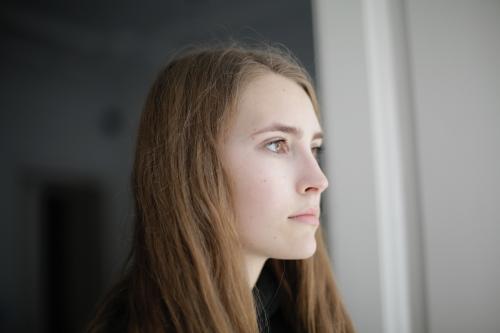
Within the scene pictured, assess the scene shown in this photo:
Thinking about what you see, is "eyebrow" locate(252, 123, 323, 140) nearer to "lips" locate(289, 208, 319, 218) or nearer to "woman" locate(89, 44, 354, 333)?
"woman" locate(89, 44, 354, 333)

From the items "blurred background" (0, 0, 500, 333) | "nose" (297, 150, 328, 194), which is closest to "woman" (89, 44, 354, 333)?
"nose" (297, 150, 328, 194)

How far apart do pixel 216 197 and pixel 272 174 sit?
12 centimetres

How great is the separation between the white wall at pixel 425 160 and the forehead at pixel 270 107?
0.13 meters

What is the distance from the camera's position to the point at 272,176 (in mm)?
703

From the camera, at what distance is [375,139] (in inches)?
29.4

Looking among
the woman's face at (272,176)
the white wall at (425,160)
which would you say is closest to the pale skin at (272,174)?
the woman's face at (272,176)

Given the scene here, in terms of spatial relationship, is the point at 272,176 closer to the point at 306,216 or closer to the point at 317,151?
the point at 306,216

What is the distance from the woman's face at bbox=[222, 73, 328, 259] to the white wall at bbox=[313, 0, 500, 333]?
139 millimetres

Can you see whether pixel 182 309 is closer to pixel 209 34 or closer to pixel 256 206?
pixel 256 206

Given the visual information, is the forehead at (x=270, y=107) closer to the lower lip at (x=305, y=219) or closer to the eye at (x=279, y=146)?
the eye at (x=279, y=146)

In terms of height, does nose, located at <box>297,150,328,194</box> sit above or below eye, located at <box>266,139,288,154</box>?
below

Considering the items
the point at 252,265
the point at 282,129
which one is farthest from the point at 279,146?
the point at 252,265

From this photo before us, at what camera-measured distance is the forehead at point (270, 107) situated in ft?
2.40

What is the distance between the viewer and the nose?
2.30 feet
